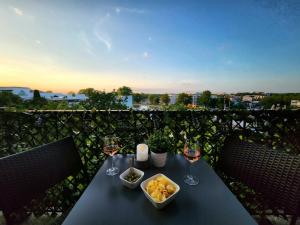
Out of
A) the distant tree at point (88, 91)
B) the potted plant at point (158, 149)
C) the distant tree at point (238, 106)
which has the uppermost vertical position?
the distant tree at point (88, 91)

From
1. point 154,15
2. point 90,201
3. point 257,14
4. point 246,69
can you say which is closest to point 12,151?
point 90,201

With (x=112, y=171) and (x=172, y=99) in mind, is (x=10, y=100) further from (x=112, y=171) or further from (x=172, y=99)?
(x=172, y=99)

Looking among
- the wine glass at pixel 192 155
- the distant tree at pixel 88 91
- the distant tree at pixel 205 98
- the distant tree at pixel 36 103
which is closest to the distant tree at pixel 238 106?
the distant tree at pixel 205 98

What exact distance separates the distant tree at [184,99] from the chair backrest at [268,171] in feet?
2.79

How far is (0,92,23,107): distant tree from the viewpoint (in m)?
2.23

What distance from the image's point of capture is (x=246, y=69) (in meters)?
4.46

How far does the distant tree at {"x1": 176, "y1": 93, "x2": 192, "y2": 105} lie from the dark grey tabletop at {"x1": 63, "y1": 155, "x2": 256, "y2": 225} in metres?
1.30

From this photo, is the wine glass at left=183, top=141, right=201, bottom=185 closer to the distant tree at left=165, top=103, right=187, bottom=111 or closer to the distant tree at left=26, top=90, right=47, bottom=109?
the distant tree at left=165, top=103, right=187, bottom=111

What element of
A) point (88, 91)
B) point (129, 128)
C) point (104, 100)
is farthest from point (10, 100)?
point (129, 128)

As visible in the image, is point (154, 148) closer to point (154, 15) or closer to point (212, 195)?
point (212, 195)

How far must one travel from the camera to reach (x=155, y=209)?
0.86m

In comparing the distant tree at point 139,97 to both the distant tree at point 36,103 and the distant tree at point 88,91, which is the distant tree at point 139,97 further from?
the distant tree at point 36,103

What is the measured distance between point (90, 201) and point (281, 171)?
1375 millimetres

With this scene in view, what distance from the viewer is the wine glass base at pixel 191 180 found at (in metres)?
1.14
